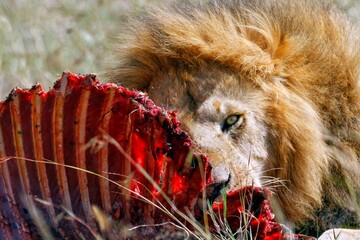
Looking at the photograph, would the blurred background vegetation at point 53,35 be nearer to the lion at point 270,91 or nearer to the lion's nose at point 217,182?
the lion at point 270,91

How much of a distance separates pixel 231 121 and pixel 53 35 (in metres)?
3.73

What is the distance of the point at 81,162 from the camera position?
2592mm

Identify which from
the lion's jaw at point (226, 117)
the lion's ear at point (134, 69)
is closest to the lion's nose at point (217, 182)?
the lion's jaw at point (226, 117)

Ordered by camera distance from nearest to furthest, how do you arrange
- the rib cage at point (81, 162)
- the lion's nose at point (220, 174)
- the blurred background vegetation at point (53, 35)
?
the rib cage at point (81, 162) → the lion's nose at point (220, 174) → the blurred background vegetation at point (53, 35)

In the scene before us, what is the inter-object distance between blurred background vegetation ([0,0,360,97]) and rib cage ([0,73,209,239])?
2514mm

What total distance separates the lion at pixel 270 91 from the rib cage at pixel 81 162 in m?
0.57

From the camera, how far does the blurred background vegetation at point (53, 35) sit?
574 centimetres

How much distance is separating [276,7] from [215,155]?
925 mm

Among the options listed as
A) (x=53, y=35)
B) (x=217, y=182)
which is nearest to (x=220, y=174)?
(x=217, y=182)

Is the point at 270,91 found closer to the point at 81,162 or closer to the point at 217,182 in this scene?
the point at 217,182

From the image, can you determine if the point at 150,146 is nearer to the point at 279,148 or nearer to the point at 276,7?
the point at 279,148

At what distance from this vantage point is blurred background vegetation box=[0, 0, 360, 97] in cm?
574

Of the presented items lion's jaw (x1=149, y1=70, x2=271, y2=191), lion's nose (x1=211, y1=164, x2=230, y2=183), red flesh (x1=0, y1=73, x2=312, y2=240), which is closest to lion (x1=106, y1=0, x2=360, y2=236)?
lion's jaw (x1=149, y1=70, x2=271, y2=191)

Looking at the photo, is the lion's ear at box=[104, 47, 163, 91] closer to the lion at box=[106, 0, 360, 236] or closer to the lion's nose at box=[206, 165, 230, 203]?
the lion at box=[106, 0, 360, 236]
